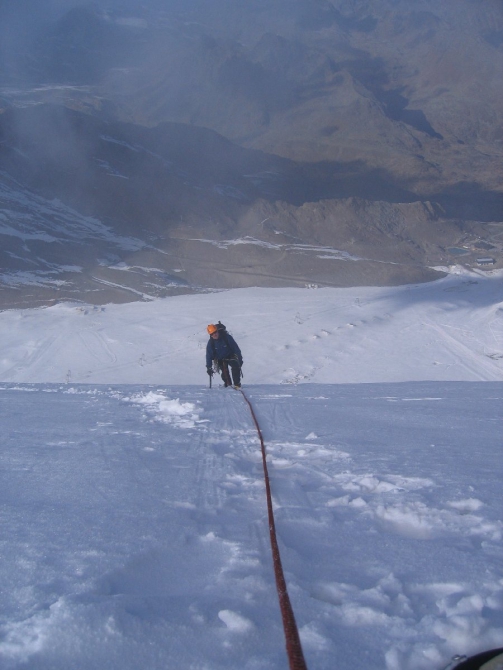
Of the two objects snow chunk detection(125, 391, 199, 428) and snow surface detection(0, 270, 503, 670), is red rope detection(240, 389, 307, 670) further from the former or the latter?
snow chunk detection(125, 391, 199, 428)

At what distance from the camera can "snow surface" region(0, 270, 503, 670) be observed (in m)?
1.40

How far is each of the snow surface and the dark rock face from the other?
68.1ft

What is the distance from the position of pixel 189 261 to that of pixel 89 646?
1213 inches

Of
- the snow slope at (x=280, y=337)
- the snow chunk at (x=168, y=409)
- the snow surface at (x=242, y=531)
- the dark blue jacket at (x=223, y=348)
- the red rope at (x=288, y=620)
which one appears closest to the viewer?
the red rope at (x=288, y=620)

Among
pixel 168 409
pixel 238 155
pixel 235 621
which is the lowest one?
pixel 235 621

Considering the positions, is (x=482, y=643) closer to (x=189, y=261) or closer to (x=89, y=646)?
(x=89, y=646)

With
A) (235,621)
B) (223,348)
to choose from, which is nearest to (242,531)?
(235,621)

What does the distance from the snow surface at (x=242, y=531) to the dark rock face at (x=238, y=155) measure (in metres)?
20.7

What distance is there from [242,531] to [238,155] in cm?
6086

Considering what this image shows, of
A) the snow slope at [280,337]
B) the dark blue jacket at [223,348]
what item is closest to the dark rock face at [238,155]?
the snow slope at [280,337]

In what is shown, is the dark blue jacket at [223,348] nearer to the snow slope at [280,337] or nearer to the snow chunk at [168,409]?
the snow chunk at [168,409]

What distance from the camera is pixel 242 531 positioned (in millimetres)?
2062

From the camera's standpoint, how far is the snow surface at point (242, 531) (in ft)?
4.60

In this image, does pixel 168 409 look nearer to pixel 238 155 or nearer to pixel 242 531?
pixel 242 531
